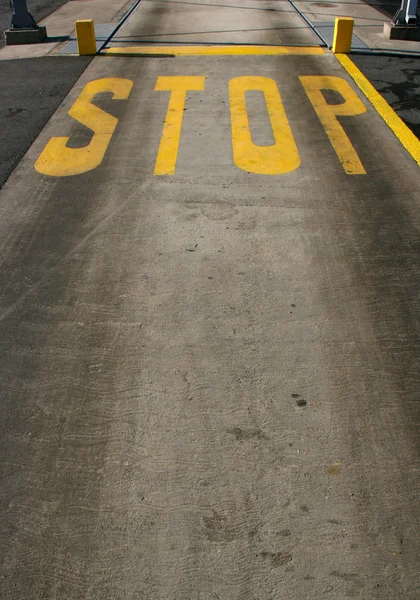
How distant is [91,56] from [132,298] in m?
9.77

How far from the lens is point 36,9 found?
62.5ft

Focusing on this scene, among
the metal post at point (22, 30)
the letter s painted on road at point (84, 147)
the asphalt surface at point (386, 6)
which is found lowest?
the asphalt surface at point (386, 6)

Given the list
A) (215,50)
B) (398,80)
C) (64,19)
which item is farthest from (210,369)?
(64,19)

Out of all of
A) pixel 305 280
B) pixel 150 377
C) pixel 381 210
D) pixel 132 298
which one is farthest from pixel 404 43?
pixel 150 377

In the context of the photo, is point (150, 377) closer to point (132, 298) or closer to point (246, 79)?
point (132, 298)

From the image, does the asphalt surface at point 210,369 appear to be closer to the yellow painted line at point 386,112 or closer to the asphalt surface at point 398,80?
the yellow painted line at point 386,112

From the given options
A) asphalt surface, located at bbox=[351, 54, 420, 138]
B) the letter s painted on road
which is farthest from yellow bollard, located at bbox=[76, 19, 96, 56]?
asphalt surface, located at bbox=[351, 54, 420, 138]

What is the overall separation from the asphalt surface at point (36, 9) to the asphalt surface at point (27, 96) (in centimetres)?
443

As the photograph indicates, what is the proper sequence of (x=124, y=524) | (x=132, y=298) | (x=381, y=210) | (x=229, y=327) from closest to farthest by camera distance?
(x=124, y=524), (x=229, y=327), (x=132, y=298), (x=381, y=210)

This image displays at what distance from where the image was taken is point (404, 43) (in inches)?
573

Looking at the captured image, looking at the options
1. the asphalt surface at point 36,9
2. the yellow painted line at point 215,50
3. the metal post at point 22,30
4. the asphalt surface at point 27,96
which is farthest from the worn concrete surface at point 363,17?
the asphalt surface at point 36,9

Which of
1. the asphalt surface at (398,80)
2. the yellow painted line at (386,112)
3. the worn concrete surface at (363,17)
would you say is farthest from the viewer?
the worn concrete surface at (363,17)

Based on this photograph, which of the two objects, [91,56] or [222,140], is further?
[91,56]

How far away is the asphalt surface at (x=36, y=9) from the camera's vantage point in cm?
1769
